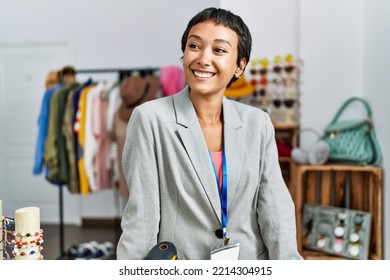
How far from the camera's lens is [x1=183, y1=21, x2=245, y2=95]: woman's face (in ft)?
2.32

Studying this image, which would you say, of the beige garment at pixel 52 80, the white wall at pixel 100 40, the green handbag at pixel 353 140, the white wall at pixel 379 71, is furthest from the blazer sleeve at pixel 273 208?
the white wall at pixel 100 40

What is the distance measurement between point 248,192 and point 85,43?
289cm

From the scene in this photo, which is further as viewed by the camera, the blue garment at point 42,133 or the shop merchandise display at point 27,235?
the blue garment at point 42,133

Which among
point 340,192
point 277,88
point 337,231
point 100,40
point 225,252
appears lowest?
point 337,231

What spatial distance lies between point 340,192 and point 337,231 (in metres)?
0.24

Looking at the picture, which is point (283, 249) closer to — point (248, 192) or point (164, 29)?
point (248, 192)

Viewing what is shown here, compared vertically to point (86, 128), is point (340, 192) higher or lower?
lower

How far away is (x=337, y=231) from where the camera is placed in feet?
6.39

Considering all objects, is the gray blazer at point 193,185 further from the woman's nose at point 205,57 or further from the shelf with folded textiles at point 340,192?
the shelf with folded textiles at point 340,192

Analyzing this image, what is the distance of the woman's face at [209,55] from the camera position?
707 mm

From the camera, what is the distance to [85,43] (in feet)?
10.9

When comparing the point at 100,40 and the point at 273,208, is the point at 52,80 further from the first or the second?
the point at 273,208

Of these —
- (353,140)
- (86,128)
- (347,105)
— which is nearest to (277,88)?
(347,105)
